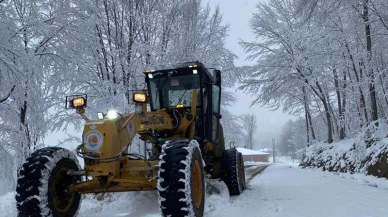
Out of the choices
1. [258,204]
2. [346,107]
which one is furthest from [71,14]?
[346,107]

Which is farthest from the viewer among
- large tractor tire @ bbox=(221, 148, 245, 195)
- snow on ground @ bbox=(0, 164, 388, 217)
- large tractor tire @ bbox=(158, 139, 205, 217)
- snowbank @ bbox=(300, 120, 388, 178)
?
snowbank @ bbox=(300, 120, 388, 178)

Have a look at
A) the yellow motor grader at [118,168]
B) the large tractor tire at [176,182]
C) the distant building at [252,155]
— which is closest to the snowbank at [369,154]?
the yellow motor grader at [118,168]

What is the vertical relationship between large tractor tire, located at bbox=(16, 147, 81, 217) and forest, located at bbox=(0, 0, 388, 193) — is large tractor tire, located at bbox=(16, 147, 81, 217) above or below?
below

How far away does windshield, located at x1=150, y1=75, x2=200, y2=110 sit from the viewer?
664cm

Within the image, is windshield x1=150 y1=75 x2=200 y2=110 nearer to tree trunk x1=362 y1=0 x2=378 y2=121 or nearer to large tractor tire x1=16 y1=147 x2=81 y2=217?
large tractor tire x1=16 y1=147 x2=81 y2=217

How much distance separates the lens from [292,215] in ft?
15.7

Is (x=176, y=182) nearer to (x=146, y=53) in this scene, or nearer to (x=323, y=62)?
(x=146, y=53)

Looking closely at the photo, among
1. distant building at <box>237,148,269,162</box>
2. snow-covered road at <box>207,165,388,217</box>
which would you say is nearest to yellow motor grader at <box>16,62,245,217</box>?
snow-covered road at <box>207,165,388,217</box>

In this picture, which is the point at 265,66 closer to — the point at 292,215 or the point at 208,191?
the point at 208,191

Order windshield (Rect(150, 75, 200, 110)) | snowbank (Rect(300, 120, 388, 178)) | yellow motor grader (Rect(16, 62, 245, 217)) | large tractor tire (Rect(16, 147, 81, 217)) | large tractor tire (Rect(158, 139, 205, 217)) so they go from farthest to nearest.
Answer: snowbank (Rect(300, 120, 388, 178)), windshield (Rect(150, 75, 200, 110)), large tractor tire (Rect(16, 147, 81, 217)), yellow motor grader (Rect(16, 62, 245, 217)), large tractor tire (Rect(158, 139, 205, 217))

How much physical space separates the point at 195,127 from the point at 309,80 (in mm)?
12676

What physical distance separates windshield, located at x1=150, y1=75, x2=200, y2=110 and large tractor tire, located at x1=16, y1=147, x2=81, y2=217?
2.48 metres

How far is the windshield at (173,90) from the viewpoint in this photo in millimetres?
6637

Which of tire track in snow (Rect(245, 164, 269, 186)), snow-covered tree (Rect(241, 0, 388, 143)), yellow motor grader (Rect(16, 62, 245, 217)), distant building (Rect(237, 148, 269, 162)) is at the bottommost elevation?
distant building (Rect(237, 148, 269, 162))
